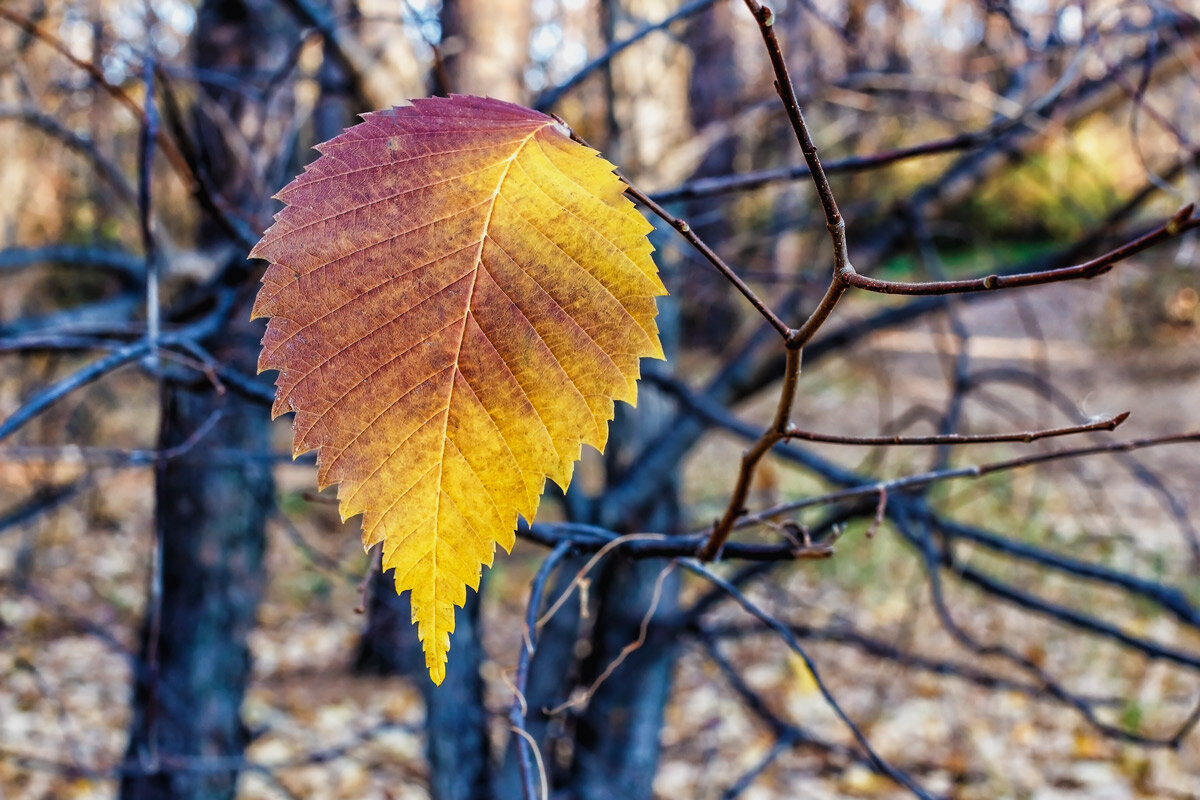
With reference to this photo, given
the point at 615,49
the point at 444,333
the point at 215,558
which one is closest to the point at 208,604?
the point at 215,558

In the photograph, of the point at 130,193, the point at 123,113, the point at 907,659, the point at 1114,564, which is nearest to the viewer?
the point at 907,659

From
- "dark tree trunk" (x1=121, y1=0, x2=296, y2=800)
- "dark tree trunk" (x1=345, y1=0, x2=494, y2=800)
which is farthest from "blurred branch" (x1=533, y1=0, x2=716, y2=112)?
"dark tree trunk" (x1=121, y1=0, x2=296, y2=800)

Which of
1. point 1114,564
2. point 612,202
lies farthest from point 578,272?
point 1114,564

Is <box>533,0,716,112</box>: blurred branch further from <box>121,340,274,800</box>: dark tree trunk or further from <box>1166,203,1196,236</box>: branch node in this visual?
<box>121,340,274,800</box>: dark tree trunk

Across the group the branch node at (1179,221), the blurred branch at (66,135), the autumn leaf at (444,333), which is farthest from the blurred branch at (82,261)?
the branch node at (1179,221)

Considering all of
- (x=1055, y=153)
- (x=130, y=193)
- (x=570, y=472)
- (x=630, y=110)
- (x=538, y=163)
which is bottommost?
(x=570, y=472)

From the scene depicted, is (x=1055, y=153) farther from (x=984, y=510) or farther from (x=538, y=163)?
(x=984, y=510)
